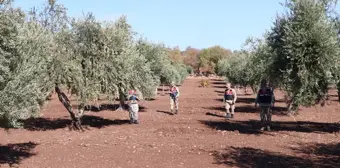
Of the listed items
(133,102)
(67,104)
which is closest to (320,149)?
(133,102)

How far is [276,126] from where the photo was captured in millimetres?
19328

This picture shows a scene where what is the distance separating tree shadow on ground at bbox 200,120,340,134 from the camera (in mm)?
17961

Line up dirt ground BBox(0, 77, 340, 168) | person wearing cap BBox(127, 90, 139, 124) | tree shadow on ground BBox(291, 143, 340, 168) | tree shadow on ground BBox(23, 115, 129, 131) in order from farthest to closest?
1. person wearing cap BBox(127, 90, 139, 124)
2. tree shadow on ground BBox(23, 115, 129, 131)
3. dirt ground BBox(0, 77, 340, 168)
4. tree shadow on ground BBox(291, 143, 340, 168)

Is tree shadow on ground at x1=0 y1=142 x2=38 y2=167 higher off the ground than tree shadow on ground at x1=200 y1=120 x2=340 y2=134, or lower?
lower

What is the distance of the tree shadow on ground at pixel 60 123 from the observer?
19.7 meters

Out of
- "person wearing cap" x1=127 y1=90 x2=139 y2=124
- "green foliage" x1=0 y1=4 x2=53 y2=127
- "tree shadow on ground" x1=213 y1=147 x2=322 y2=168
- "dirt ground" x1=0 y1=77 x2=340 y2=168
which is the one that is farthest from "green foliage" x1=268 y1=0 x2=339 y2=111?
"green foliage" x1=0 y1=4 x2=53 y2=127

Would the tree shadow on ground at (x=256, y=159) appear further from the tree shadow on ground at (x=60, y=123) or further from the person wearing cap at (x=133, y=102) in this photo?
the tree shadow on ground at (x=60, y=123)

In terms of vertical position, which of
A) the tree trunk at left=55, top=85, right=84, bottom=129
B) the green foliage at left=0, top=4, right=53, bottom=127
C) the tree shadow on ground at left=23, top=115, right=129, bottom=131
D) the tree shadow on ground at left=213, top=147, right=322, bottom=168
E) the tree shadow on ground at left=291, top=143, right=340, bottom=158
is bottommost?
the tree shadow on ground at left=213, top=147, right=322, bottom=168

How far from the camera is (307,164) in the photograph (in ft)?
36.7

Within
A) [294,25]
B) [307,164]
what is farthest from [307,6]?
[307,164]

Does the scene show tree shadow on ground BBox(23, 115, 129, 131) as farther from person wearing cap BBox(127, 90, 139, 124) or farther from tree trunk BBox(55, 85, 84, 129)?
tree trunk BBox(55, 85, 84, 129)

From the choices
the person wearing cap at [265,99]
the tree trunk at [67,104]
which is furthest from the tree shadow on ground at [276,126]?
the tree trunk at [67,104]

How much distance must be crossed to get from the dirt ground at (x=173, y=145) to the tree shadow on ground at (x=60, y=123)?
4cm

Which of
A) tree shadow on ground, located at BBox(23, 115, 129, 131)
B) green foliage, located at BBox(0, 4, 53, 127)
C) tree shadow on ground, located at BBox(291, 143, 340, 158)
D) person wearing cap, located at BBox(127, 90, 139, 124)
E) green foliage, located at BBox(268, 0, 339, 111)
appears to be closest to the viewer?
green foliage, located at BBox(0, 4, 53, 127)
